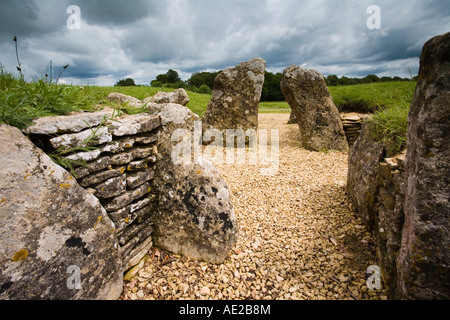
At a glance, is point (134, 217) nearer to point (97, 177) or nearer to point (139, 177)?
point (139, 177)

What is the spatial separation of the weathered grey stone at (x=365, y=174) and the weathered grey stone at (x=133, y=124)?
10.9 ft

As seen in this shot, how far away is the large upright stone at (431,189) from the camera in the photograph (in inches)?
78.1

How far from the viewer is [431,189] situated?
2029 mm

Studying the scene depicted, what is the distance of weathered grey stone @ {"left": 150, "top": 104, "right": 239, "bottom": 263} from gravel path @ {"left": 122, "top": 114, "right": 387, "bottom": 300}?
0.78 feet

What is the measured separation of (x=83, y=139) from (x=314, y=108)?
726 centimetres

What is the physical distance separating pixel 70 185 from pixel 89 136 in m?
0.55

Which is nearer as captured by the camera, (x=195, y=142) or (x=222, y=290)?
(x=222, y=290)

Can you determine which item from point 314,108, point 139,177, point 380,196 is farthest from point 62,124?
point 314,108

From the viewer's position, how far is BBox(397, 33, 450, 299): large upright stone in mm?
1983

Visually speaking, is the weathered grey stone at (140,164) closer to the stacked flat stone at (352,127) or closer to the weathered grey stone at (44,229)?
the weathered grey stone at (44,229)
